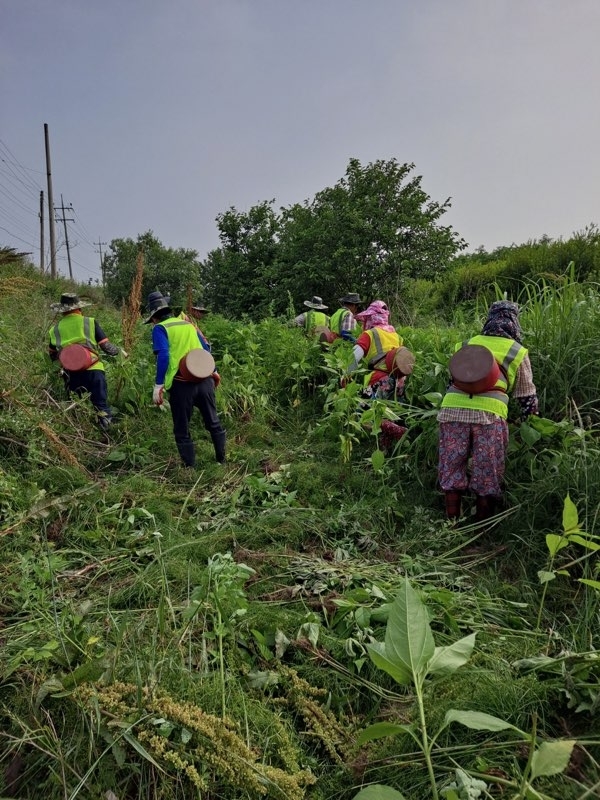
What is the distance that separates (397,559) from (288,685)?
51.8 inches

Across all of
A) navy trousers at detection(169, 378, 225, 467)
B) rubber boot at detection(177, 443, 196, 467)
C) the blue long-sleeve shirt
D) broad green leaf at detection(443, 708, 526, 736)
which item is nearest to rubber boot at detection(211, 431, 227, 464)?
navy trousers at detection(169, 378, 225, 467)

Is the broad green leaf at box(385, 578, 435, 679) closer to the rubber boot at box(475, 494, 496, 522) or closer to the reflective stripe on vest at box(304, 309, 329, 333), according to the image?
the rubber boot at box(475, 494, 496, 522)

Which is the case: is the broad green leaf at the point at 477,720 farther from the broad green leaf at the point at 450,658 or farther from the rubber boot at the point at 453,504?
the rubber boot at the point at 453,504

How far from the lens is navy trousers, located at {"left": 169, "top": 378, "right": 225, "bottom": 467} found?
14.2ft

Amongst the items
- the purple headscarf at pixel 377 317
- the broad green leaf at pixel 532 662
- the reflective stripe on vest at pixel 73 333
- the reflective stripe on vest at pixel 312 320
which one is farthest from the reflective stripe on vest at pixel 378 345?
the broad green leaf at pixel 532 662

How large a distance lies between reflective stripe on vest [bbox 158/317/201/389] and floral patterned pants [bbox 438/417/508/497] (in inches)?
93.1

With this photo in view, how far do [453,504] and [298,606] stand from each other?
1586 millimetres

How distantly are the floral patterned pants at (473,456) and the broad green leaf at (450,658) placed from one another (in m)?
2.05

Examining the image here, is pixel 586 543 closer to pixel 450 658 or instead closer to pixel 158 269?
pixel 450 658

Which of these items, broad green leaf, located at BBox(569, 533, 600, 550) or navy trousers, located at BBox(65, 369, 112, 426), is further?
navy trousers, located at BBox(65, 369, 112, 426)

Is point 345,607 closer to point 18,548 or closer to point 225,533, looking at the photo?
point 225,533

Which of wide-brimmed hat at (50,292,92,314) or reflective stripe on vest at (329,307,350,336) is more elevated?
wide-brimmed hat at (50,292,92,314)

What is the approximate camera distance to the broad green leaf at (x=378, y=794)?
103 cm

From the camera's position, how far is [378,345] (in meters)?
4.89
